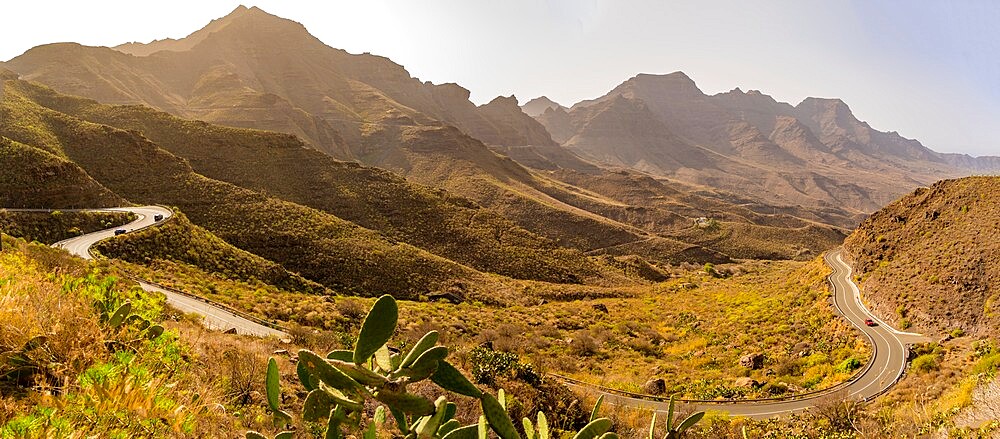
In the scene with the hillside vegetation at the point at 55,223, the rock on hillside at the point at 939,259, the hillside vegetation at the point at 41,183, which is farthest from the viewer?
the hillside vegetation at the point at 41,183

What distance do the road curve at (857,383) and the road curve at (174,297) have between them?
10611mm

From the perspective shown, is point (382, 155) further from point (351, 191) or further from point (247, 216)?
point (247, 216)

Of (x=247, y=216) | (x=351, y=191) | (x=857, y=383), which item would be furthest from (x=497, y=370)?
(x=351, y=191)

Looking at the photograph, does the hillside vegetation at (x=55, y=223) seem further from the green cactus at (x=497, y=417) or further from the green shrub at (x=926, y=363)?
the green shrub at (x=926, y=363)

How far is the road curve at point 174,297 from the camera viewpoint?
14023mm

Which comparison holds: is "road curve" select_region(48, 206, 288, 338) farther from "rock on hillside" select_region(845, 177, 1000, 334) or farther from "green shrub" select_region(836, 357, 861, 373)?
"rock on hillside" select_region(845, 177, 1000, 334)

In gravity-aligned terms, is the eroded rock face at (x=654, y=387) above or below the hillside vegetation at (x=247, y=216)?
below

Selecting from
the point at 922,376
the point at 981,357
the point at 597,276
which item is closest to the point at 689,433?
the point at 922,376

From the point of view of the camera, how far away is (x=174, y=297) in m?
16.9

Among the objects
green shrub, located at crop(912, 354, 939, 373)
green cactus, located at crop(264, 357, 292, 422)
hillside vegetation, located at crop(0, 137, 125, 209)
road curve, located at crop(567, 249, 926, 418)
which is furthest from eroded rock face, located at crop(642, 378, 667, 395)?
hillside vegetation, located at crop(0, 137, 125, 209)

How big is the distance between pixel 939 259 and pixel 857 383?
12.4 meters

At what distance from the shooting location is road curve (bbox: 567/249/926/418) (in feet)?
44.4

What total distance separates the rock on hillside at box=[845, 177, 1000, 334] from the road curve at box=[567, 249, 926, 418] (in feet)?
3.90

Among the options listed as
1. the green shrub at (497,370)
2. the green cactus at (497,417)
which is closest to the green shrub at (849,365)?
the green shrub at (497,370)
